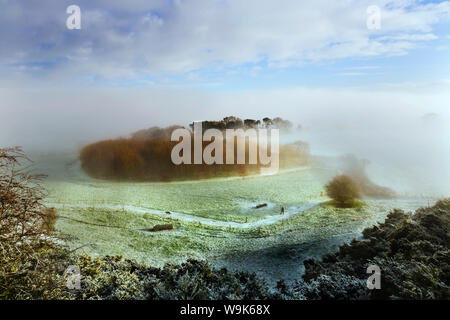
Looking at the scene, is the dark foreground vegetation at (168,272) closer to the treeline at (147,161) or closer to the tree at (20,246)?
the tree at (20,246)

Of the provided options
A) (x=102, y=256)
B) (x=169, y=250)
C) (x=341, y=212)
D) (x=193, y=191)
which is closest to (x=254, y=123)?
(x=193, y=191)

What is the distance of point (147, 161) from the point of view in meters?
6.22

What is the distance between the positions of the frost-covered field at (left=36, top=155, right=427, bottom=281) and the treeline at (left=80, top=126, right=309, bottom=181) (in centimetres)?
26

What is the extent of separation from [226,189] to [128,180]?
8.51 feet

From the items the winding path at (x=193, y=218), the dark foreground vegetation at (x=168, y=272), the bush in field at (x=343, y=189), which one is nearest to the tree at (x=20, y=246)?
the dark foreground vegetation at (x=168, y=272)

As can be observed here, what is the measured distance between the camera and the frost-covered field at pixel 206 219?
13.3 feet

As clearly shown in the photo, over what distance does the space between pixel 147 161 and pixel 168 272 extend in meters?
3.41

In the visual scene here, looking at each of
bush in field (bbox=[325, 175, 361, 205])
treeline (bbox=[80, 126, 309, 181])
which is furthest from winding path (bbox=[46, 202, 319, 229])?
bush in field (bbox=[325, 175, 361, 205])

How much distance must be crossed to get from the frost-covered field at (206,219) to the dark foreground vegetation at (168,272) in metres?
0.37

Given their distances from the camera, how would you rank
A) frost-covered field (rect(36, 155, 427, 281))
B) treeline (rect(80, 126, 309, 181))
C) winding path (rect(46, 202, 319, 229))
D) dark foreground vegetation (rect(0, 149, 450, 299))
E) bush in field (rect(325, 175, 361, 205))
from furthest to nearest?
bush in field (rect(325, 175, 361, 205))
treeline (rect(80, 126, 309, 181))
winding path (rect(46, 202, 319, 229))
frost-covered field (rect(36, 155, 427, 281))
dark foreground vegetation (rect(0, 149, 450, 299))

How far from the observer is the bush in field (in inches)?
259

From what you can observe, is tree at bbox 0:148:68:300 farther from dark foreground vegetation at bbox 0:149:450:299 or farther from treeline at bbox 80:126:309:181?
treeline at bbox 80:126:309:181

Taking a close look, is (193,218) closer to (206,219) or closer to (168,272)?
(206,219)
